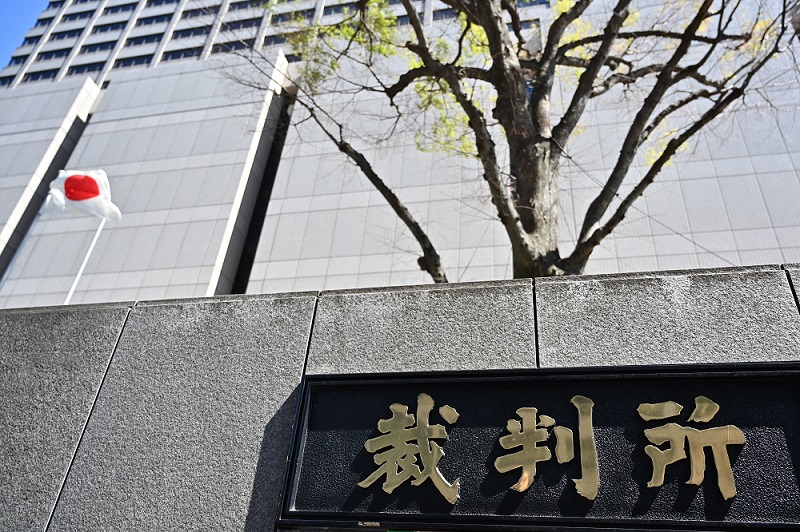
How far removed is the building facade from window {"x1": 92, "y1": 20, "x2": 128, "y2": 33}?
24.5 m

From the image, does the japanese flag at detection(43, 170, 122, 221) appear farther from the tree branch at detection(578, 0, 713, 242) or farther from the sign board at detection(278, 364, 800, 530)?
the tree branch at detection(578, 0, 713, 242)

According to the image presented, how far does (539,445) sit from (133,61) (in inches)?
1812

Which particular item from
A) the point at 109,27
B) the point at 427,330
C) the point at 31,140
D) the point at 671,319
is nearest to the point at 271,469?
the point at 427,330

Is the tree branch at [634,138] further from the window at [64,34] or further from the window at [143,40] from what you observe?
the window at [64,34]

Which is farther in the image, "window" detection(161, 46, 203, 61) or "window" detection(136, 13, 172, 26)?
"window" detection(136, 13, 172, 26)

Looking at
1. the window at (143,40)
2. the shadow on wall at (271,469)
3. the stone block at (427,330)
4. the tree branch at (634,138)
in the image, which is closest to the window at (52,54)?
the window at (143,40)

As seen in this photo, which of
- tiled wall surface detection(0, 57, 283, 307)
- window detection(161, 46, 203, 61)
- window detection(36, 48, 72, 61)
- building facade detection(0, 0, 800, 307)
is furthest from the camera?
window detection(36, 48, 72, 61)

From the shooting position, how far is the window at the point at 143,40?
42062 millimetres

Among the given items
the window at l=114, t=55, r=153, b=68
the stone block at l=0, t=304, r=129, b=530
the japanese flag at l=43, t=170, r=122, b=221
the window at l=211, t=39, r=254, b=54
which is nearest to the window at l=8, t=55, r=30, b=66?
the window at l=114, t=55, r=153, b=68

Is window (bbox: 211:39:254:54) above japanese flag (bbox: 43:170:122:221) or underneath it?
above

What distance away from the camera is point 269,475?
3.47m

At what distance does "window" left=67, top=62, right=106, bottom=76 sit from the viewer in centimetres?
4206

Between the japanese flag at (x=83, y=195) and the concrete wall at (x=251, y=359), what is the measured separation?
13.9 ft

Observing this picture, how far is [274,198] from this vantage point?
1689 cm
